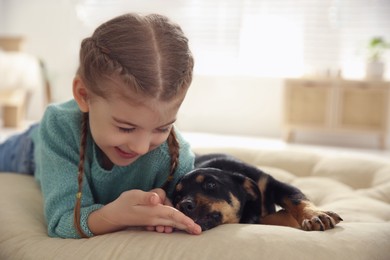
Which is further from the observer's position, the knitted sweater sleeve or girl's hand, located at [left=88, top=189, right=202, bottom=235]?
the knitted sweater sleeve

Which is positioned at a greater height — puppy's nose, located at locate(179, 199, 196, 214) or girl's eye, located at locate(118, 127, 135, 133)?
girl's eye, located at locate(118, 127, 135, 133)

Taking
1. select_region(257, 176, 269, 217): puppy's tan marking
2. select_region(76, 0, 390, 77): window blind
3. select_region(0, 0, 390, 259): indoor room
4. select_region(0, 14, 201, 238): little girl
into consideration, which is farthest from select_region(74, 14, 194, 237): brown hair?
select_region(76, 0, 390, 77): window blind

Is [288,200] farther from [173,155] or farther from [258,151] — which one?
[258,151]

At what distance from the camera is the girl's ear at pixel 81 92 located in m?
1.37

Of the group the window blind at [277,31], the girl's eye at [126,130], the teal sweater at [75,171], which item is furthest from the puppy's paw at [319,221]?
the window blind at [277,31]

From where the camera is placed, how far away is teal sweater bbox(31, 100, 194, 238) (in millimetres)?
1453

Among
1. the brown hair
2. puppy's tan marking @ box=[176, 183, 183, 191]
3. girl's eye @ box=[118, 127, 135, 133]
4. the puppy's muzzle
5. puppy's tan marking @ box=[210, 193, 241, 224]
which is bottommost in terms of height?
puppy's tan marking @ box=[210, 193, 241, 224]

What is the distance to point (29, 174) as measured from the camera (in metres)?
2.14

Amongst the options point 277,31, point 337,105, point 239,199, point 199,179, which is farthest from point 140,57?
point 277,31

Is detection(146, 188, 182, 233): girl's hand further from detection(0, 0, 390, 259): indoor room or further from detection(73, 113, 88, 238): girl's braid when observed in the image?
detection(0, 0, 390, 259): indoor room

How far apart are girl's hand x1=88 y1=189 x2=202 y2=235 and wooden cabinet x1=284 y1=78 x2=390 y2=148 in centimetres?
411

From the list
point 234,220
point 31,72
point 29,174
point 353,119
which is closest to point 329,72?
point 353,119

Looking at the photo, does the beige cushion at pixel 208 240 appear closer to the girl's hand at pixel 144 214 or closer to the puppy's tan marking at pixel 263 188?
the girl's hand at pixel 144 214

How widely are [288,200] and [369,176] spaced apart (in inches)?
34.6
